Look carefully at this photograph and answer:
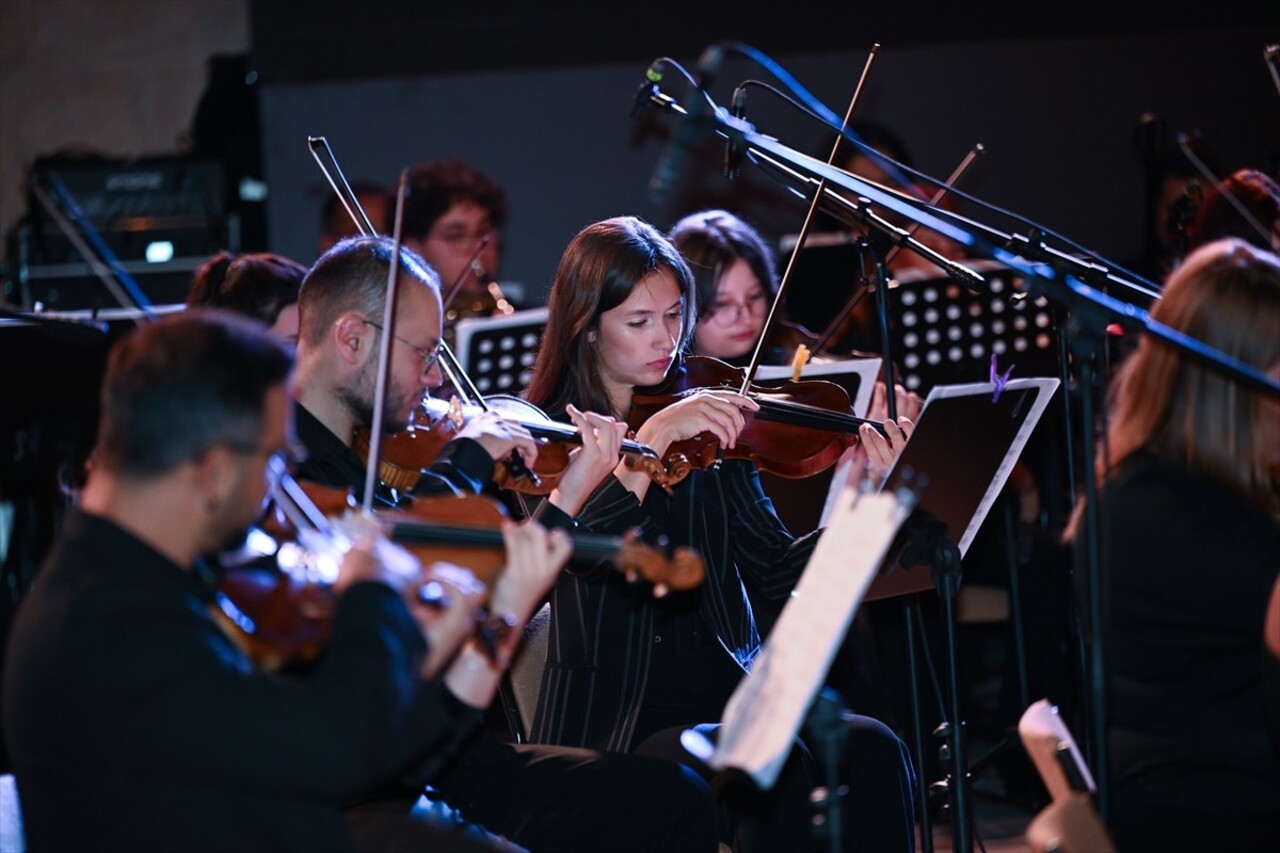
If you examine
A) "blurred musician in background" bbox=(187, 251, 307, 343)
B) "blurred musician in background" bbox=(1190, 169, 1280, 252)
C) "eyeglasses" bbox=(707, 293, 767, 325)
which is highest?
"blurred musician in background" bbox=(1190, 169, 1280, 252)

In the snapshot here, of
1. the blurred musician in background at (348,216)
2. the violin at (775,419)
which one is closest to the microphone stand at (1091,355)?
the violin at (775,419)

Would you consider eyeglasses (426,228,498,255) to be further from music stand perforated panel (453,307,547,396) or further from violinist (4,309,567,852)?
violinist (4,309,567,852)

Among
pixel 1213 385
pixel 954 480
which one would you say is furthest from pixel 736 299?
pixel 1213 385

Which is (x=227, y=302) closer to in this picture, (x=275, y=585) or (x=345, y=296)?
(x=345, y=296)

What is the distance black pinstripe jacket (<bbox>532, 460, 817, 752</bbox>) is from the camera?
107 inches

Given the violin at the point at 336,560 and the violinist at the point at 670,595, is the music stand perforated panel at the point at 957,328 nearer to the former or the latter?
the violinist at the point at 670,595

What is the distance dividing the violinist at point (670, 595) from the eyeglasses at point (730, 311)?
0.67 meters

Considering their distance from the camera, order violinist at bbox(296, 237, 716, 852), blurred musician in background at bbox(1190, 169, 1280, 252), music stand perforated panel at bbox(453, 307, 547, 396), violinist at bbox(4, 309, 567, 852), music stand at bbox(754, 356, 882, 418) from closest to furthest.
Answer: violinist at bbox(4, 309, 567, 852)
violinist at bbox(296, 237, 716, 852)
music stand at bbox(754, 356, 882, 418)
blurred musician in background at bbox(1190, 169, 1280, 252)
music stand perforated panel at bbox(453, 307, 547, 396)

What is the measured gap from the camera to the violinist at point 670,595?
2711mm

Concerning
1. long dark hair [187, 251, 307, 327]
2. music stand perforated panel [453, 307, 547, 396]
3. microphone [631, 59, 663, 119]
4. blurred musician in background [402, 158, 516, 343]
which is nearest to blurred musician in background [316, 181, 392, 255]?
blurred musician in background [402, 158, 516, 343]

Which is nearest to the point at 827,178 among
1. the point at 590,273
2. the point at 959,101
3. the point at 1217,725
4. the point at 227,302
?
the point at 590,273

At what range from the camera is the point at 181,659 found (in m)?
1.60

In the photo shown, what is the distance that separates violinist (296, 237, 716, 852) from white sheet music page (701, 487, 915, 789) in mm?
668

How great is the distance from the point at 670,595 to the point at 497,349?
1.39 meters
